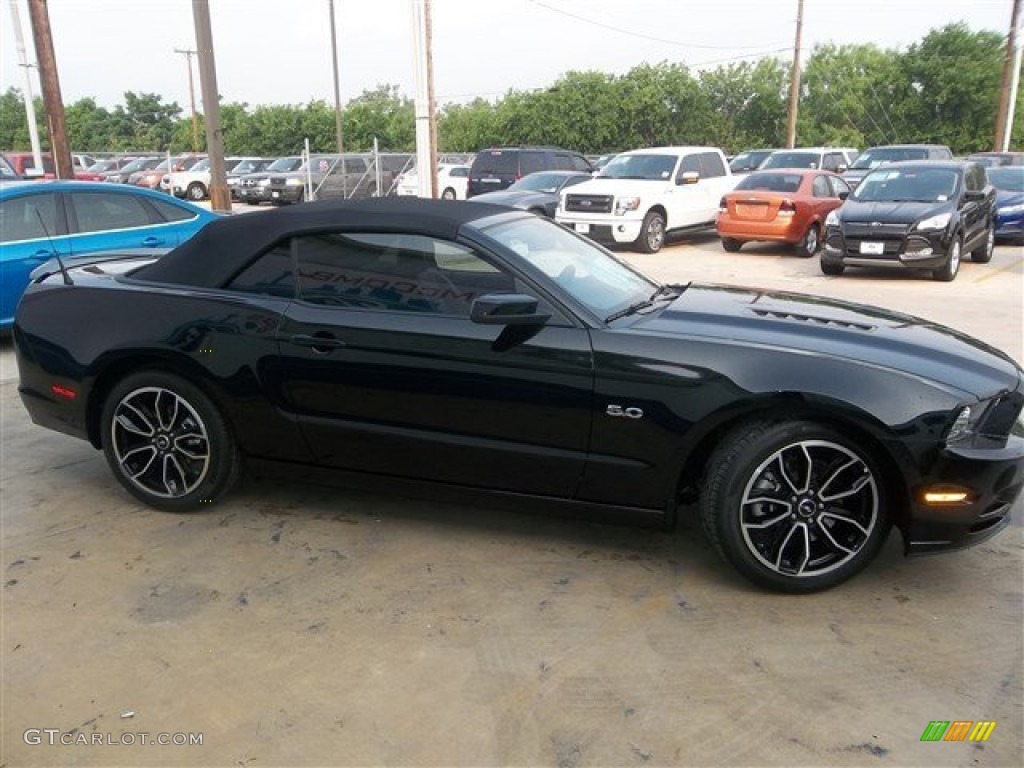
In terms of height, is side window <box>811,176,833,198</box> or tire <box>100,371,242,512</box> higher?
side window <box>811,176,833,198</box>

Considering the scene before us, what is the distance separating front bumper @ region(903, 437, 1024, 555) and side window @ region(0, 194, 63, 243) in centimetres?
722

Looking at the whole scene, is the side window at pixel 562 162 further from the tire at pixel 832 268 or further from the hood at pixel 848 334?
the hood at pixel 848 334

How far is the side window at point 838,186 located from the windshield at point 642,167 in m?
2.89

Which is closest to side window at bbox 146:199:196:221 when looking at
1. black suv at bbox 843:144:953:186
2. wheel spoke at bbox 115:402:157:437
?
wheel spoke at bbox 115:402:157:437

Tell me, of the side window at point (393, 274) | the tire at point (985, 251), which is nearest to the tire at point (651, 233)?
the tire at point (985, 251)

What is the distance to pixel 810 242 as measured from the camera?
47.9 feet

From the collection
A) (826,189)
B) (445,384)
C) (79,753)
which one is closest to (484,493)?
(445,384)

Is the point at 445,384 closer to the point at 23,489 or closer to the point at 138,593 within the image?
the point at 138,593

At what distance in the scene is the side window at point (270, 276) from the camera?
12.6 feet

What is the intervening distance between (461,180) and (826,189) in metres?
12.7

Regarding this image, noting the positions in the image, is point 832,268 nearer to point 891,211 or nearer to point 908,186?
point 891,211

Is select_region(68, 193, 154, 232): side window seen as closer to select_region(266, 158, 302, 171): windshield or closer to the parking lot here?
the parking lot

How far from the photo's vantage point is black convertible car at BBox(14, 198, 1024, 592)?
10.3 ft

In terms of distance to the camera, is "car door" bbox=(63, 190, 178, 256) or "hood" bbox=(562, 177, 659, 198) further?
"hood" bbox=(562, 177, 659, 198)
